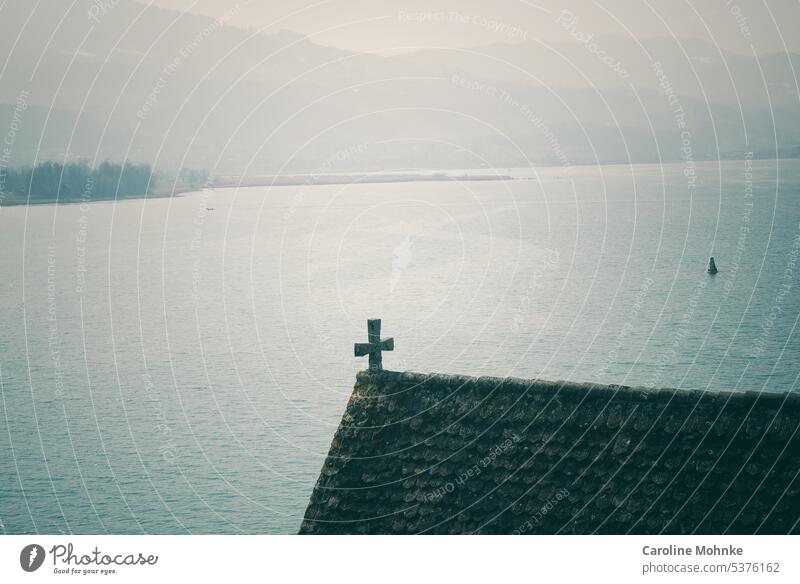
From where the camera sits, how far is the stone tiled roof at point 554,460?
14.8 meters

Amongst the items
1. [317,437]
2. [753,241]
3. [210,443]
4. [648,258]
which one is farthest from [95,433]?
[753,241]

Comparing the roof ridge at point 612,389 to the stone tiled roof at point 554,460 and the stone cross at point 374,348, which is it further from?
the stone cross at point 374,348

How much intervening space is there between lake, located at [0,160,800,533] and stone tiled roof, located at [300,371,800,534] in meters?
32.2

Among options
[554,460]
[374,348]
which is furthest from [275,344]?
[554,460]

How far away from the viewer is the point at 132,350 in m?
92.3

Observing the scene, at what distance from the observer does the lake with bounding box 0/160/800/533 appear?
2211 inches

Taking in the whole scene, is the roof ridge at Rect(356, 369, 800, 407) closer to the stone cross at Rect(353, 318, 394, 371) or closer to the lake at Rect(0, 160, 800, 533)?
the stone cross at Rect(353, 318, 394, 371)

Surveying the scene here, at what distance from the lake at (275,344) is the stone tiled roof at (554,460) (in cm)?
3216

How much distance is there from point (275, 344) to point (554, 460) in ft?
262

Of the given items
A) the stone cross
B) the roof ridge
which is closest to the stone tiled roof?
the roof ridge

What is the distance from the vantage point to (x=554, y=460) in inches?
634

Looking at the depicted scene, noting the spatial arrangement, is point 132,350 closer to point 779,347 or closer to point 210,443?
point 210,443

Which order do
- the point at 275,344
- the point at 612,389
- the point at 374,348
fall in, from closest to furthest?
the point at 612,389 < the point at 374,348 < the point at 275,344

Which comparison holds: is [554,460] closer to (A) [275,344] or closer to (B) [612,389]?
(B) [612,389]
